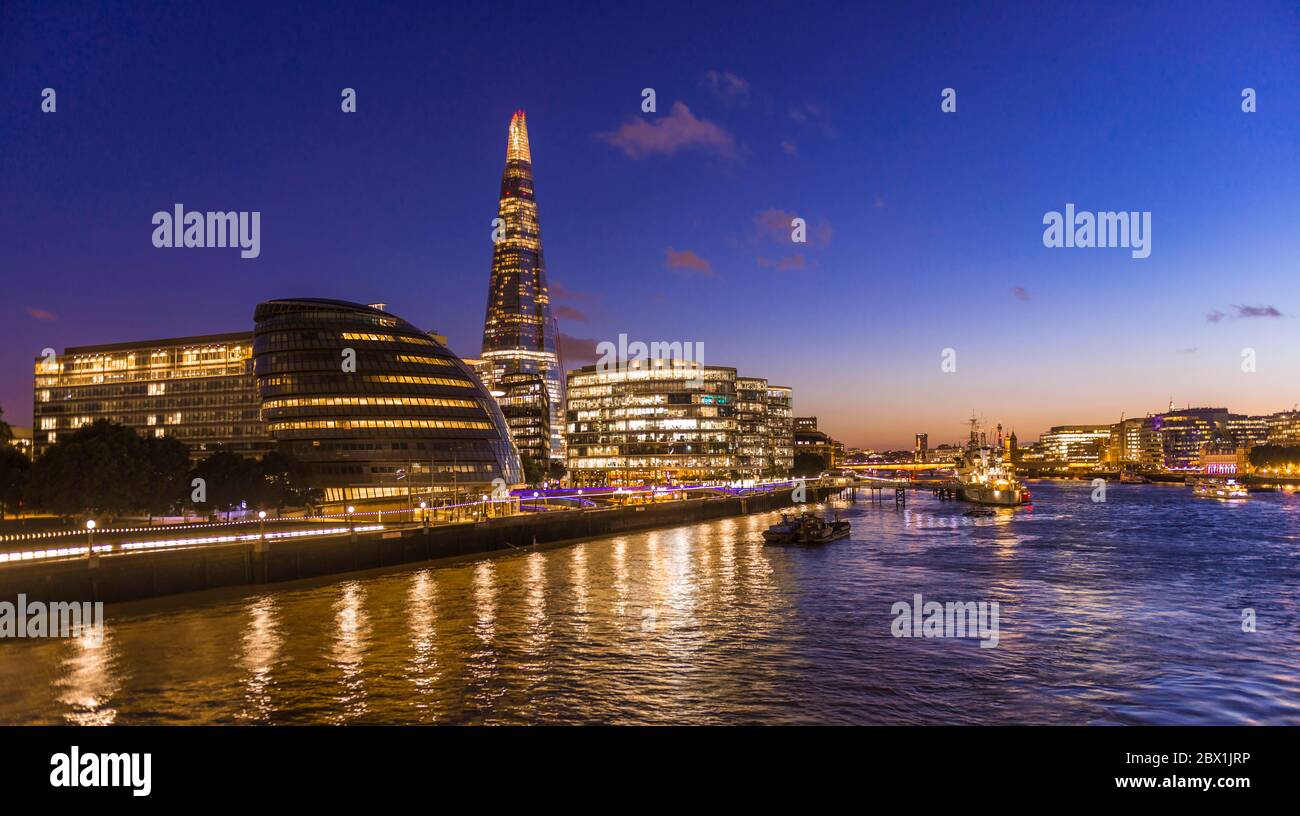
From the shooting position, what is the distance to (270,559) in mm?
55375

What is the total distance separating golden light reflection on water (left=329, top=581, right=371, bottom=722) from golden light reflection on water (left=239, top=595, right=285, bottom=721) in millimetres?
2199

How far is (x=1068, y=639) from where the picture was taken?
36.5 m

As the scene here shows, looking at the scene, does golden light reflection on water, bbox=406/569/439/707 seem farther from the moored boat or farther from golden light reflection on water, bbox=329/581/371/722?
the moored boat

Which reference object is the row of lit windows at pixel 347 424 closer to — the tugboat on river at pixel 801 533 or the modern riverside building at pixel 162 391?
the modern riverside building at pixel 162 391

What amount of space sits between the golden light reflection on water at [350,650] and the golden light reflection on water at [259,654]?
2.20m

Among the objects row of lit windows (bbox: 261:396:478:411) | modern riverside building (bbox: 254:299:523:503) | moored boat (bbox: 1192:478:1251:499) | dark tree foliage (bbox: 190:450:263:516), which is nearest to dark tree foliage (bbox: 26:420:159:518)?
dark tree foliage (bbox: 190:450:263:516)

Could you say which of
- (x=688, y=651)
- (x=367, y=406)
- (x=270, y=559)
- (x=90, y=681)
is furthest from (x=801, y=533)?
(x=90, y=681)

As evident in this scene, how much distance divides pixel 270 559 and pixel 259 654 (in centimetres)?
2380

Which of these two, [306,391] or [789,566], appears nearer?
[789,566]

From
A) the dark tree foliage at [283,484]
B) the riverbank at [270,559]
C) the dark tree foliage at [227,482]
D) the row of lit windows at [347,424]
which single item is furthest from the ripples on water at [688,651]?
the row of lit windows at [347,424]

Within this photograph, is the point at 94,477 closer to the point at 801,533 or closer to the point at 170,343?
the point at 801,533
